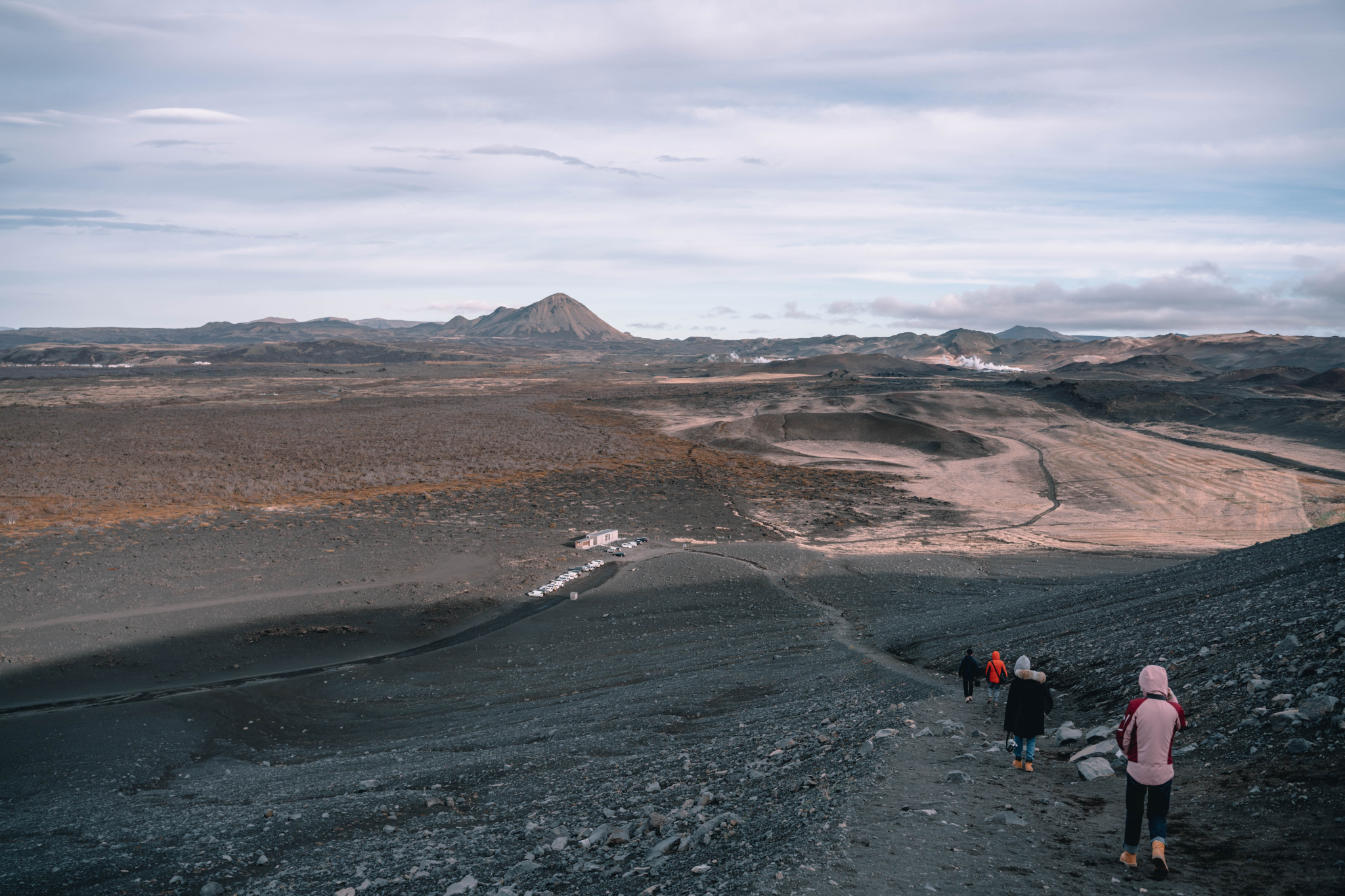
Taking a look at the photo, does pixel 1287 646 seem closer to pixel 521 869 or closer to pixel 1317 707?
pixel 1317 707

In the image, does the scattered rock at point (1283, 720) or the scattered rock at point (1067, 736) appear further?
the scattered rock at point (1067, 736)

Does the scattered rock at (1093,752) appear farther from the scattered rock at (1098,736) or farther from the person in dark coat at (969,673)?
the person in dark coat at (969,673)

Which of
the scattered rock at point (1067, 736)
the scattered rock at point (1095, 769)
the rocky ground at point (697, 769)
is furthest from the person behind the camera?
the scattered rock at point (1067, 736)

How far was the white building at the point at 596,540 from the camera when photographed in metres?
30.7

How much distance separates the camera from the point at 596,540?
31.1m

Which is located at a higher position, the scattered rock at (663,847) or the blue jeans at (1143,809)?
the blue jeans at (1143,809)

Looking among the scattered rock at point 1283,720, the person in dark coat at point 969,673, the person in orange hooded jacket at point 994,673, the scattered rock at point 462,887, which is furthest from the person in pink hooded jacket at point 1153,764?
the scattered rock at point 462,887

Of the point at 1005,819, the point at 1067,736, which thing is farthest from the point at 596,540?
the point at 1005,819

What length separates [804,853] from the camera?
6.77 m

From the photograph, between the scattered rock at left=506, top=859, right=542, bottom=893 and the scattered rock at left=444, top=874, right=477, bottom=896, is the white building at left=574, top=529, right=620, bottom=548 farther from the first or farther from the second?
the scattered rock at left=444, top=874, right=477, bottom=896

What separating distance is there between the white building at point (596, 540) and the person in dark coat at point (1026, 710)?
75.8 feet

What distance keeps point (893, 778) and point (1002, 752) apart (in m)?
1.80

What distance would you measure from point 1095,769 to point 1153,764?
258 cm

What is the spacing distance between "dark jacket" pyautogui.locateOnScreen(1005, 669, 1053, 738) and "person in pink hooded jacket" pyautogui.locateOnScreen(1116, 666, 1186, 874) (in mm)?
2130
